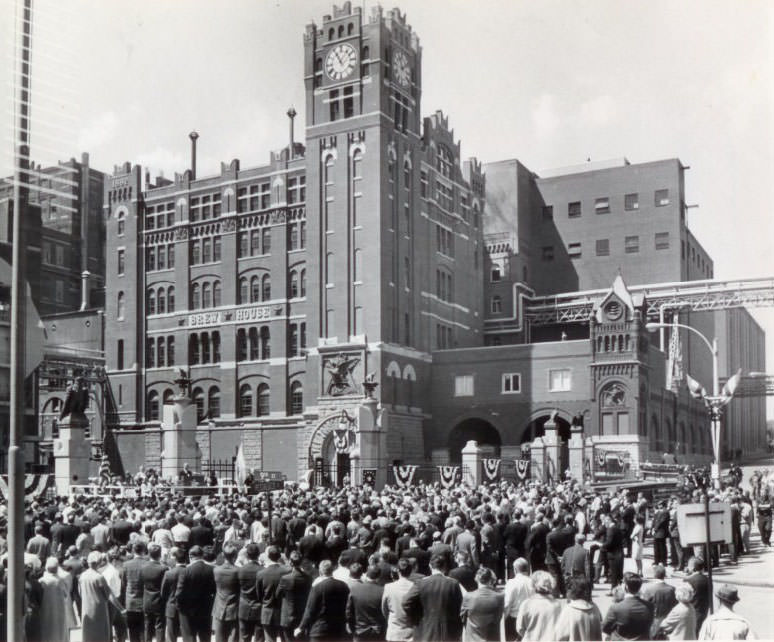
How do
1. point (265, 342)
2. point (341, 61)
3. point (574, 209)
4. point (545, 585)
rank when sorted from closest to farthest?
point (545, 585) → point (341, 61) → point (265, 342) → point (574, 209)

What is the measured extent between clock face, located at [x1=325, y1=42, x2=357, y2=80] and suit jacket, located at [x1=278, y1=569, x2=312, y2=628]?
178 ft

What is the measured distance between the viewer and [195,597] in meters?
13.7

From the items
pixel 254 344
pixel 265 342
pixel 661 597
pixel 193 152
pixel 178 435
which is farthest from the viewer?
pixel 193 152

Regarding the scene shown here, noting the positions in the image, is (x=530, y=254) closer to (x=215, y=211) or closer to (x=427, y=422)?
(x=427, y=422)

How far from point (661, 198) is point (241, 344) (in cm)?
3659

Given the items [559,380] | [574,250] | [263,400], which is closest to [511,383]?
[559,380]

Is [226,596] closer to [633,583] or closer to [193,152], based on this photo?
[633,583]

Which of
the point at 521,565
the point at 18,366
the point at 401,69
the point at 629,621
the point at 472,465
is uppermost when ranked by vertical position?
the point at 401,69

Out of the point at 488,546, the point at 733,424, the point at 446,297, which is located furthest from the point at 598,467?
the point at 733,424

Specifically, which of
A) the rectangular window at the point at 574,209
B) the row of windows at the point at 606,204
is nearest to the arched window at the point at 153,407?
the row of windows at the point at 606,204

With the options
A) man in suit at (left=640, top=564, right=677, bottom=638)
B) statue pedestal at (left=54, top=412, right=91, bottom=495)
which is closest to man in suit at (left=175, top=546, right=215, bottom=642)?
man in suit at (left=640, top=564, right=677, bottom=638)

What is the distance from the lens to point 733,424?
9744 centimetres

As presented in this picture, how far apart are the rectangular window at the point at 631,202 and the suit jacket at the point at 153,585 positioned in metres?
73.6

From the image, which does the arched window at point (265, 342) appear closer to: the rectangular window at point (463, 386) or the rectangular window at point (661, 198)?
the rectangular window at point (463, 386)
